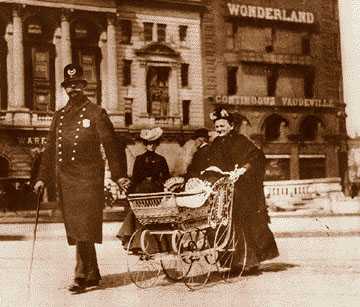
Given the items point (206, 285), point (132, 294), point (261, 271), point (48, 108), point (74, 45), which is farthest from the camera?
point (74, 45)

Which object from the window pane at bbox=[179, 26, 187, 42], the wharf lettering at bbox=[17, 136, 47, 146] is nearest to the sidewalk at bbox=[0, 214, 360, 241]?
the wharf lettering at bbox=[17, 136, 47, 146]

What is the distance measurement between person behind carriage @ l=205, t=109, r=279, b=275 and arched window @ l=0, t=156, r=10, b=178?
1795 centimetres

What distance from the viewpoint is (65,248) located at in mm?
10617

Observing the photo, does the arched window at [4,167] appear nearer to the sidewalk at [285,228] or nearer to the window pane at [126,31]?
the sidewalk at [285,228]

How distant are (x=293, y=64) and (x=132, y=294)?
28.6m

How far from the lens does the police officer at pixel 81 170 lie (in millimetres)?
6094

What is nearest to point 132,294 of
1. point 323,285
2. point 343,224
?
point 323,285

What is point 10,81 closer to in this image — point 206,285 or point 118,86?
point 118,86

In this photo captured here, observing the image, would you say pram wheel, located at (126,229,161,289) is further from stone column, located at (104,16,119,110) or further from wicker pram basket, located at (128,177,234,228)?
stone column, located at (104,16,119,110)

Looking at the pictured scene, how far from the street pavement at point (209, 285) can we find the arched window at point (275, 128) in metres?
24.4

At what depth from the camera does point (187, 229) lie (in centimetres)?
616

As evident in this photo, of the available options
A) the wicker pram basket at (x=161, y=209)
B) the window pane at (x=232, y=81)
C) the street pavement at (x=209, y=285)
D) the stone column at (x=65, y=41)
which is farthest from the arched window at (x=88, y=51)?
the wicker pram basket at (x=161, y=209)

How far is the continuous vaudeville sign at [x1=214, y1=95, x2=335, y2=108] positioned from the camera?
107ft

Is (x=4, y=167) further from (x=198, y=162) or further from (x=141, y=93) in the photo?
(x=198, y=162)
